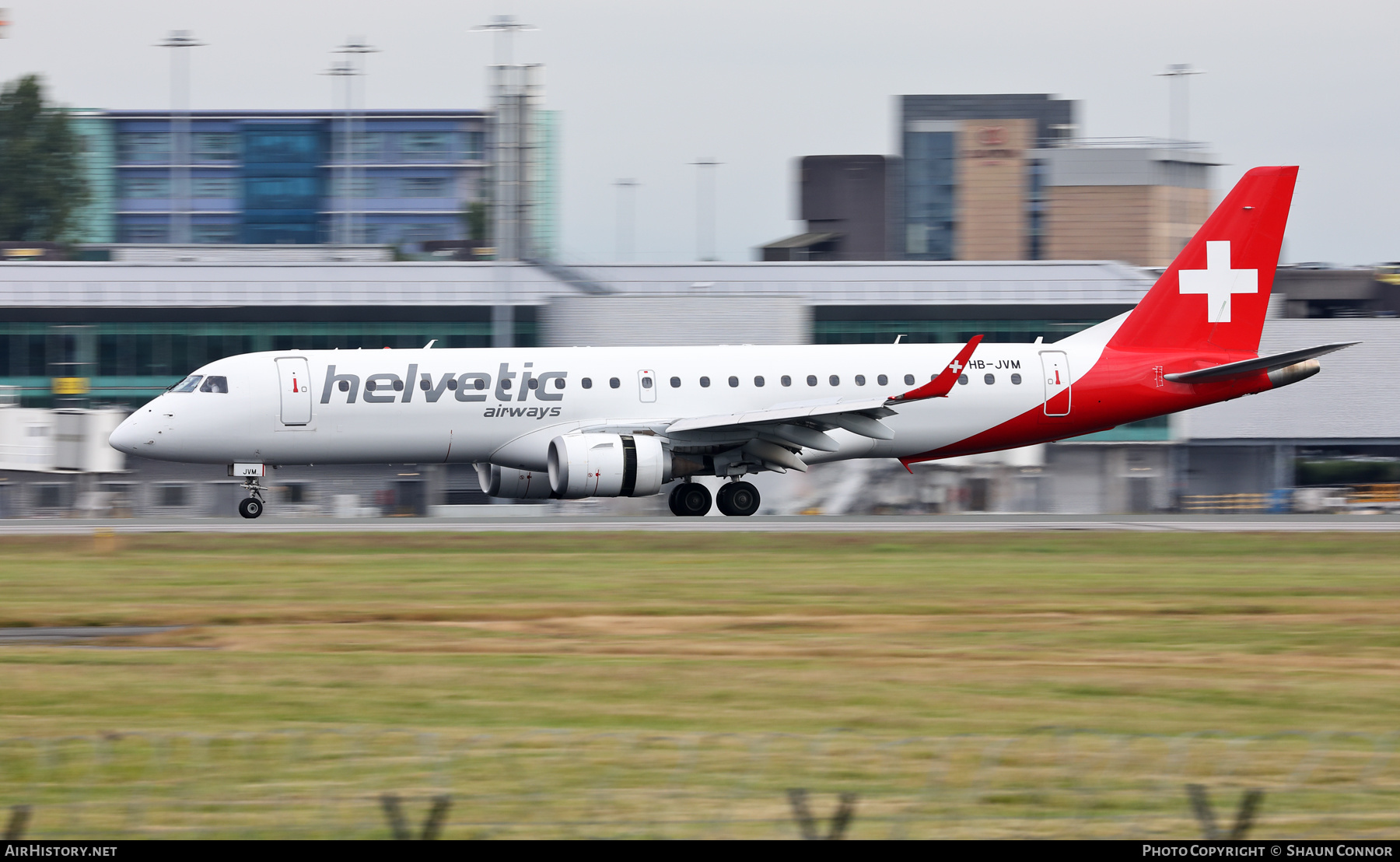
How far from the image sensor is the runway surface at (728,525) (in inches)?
1141

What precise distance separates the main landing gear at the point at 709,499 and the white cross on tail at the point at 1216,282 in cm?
1059

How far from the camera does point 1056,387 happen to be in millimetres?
33062

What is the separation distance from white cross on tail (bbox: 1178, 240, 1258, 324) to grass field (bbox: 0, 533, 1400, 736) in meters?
8.72

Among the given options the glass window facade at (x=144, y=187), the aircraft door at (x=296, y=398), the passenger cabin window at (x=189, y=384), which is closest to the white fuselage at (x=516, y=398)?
the aircraft door at (x=296, y=398)

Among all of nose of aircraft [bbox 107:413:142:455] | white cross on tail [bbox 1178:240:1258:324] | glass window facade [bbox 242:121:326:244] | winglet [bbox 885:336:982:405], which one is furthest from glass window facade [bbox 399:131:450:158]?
winglet [bbox 885:336:982:405]

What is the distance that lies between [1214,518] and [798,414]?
1006 centimetres

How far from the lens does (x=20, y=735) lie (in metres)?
11.5

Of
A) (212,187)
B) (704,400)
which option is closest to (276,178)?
(212,187)

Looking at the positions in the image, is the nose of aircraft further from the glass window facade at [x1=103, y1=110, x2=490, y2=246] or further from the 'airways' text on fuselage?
the glass window facade at [x1=103, y1=110, x2=490, y2=246]

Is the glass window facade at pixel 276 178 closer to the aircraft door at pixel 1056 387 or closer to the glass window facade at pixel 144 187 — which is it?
the glass window facade at pixel 144 187

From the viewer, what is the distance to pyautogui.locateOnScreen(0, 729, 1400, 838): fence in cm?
819

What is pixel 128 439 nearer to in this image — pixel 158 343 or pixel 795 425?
pixel 795 425

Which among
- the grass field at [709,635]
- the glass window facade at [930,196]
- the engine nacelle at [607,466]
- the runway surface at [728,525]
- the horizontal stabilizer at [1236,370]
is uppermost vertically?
the glass window facade at [930,196]

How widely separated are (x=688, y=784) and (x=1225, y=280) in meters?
28.3
